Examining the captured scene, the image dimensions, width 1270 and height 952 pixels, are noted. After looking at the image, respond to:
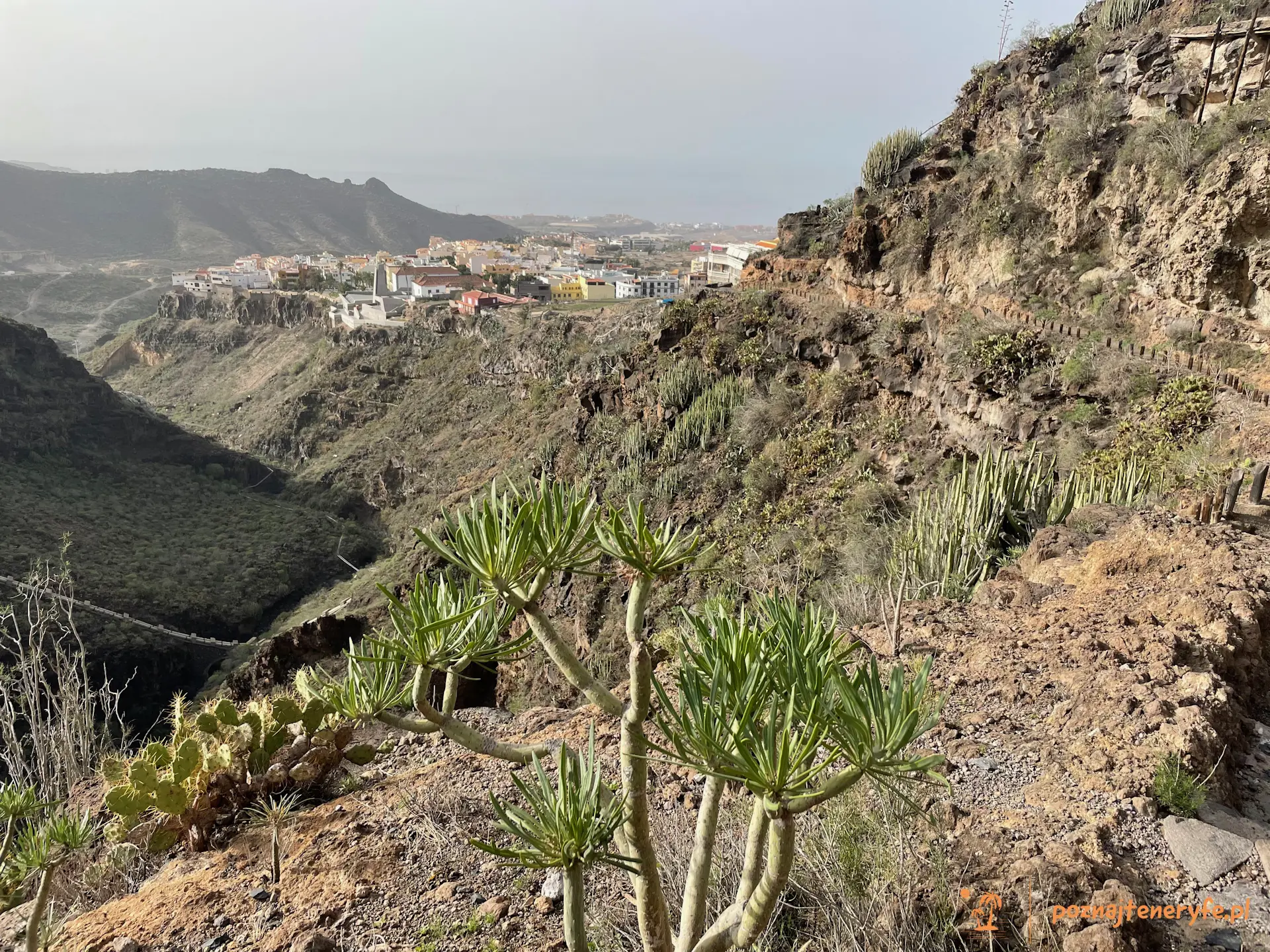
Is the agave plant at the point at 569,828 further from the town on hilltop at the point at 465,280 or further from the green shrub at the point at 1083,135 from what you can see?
the town on hilltop at the point at 465,280

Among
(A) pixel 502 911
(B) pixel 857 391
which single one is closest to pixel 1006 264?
(B) pixel 857 391

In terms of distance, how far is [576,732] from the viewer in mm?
3432

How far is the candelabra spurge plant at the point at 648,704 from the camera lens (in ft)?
3.85

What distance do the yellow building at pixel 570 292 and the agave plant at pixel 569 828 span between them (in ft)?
169

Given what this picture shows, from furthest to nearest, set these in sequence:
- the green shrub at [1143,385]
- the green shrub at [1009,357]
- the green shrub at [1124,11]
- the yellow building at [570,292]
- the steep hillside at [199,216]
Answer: the steep hillside at [199,216], the yellow building at [570,292], the green shrub at [1124,11], the green shrub at [1009,357], the green shrub at [1143,385]

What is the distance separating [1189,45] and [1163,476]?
423 inches

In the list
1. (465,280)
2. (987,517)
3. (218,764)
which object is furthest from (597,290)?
(218,764)

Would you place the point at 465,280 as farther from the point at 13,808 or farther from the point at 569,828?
the point at 569,828

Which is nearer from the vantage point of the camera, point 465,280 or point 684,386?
point 684,386

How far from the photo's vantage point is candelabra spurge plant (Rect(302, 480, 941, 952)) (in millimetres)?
1173

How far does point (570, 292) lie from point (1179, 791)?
52.5m

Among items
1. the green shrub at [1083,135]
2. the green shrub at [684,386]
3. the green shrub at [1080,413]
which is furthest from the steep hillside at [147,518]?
the green shrub at [1083,135]

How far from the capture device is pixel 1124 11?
14719mm

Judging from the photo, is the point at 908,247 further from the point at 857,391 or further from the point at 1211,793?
the point at 1211,793
